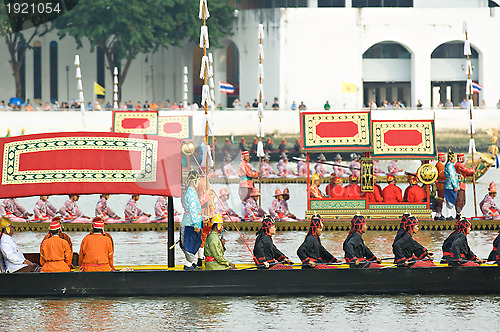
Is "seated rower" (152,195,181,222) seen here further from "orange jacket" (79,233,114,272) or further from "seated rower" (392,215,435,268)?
"seated rower" (392,215,435,268)

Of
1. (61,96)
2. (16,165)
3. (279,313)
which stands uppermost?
(61,96)

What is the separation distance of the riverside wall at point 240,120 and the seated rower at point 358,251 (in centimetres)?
3571

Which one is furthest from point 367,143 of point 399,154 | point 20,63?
point 20,63

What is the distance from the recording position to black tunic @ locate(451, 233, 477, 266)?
18.9 m

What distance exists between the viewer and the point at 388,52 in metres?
60.9

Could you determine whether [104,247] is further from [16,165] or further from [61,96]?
[61,96]

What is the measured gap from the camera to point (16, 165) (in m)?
18.1

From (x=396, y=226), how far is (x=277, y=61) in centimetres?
3163

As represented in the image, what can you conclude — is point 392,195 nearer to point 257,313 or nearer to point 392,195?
point 392,195

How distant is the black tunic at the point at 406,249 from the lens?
62.3ft

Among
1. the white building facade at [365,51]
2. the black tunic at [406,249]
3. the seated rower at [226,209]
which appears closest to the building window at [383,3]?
the white building facade at [365,51]

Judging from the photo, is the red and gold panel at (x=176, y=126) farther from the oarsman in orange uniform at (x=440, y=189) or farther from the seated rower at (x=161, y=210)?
the oarsman in orange uniform at (x=440, y=189)

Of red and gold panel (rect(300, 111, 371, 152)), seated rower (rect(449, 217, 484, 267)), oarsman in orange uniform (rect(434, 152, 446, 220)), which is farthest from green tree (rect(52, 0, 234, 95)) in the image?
seated rower (rect(449, 217, 484, 267))

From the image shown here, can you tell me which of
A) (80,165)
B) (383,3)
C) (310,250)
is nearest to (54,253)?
(80,165)
